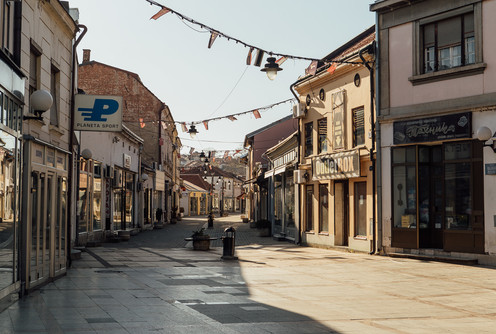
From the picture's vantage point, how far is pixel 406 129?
18.0 metres

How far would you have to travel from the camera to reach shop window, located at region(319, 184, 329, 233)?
23203mm

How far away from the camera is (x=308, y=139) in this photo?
25.0 meters

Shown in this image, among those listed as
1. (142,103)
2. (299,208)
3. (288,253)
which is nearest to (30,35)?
(288,253)

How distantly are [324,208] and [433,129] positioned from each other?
707 centimetres

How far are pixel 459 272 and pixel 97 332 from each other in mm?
9962

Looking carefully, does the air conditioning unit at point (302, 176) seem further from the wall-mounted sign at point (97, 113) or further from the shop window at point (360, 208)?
the wall-mounted sign at point (97, 113)

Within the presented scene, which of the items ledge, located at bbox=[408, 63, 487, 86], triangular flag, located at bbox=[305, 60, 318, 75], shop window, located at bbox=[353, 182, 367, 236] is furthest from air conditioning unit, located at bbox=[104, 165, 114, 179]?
ledge, located at bbox=[408, 63, 487, 86]

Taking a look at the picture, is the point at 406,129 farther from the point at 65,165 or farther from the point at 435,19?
the point at 65,165

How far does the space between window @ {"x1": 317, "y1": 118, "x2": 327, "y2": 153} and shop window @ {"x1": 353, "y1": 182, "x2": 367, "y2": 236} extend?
284cm

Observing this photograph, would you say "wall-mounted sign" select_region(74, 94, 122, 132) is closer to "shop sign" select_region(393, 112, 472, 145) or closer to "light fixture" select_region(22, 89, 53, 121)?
"light fixture" select_region(22, 89, 53, 121)

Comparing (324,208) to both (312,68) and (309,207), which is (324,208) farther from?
(312,68)

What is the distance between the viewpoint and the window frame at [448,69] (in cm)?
1633

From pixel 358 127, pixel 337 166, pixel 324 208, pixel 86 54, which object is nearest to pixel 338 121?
pixel 358 127

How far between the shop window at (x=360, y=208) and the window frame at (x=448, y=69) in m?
4.37
